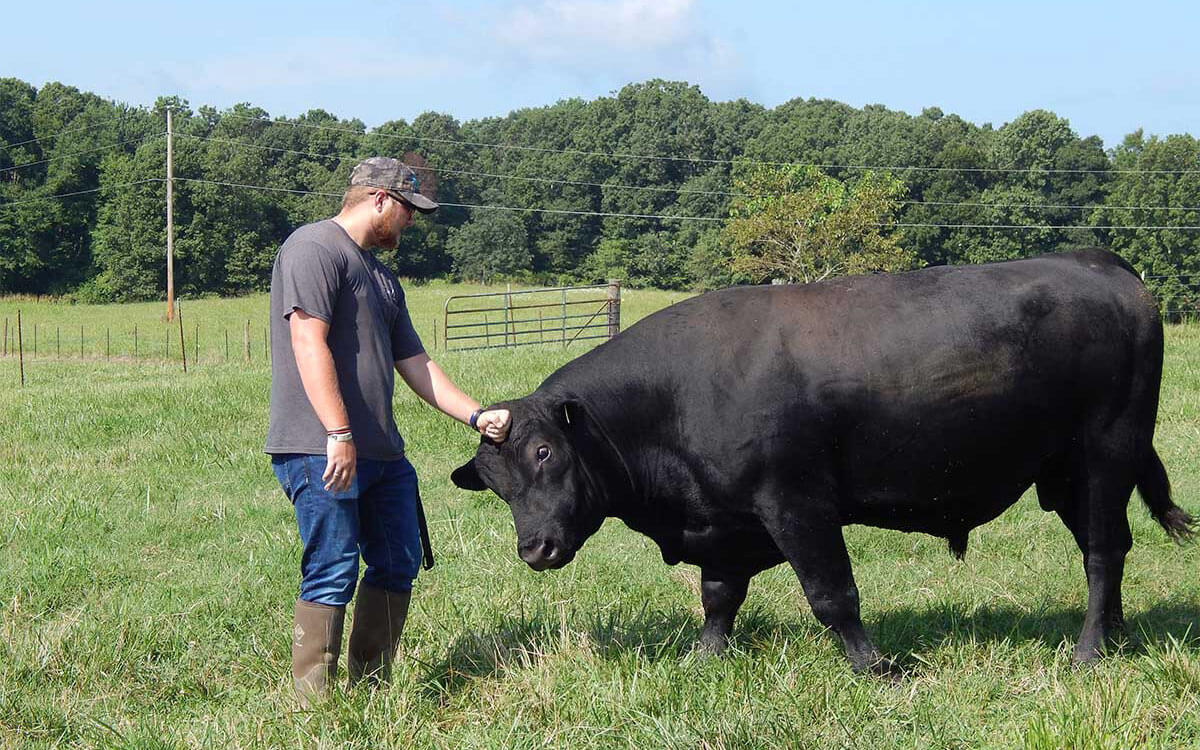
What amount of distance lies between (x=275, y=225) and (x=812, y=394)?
75441mm

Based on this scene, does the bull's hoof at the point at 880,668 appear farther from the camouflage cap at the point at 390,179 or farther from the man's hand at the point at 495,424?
the camouflage cap at the point at 390,179

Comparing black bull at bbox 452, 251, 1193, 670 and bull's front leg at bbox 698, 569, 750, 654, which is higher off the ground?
black bull at bbox 452, 251, 1193, 670

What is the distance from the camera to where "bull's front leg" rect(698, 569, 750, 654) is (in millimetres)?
5562

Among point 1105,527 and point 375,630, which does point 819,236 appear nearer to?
point 1105,527

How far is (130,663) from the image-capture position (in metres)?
5.22

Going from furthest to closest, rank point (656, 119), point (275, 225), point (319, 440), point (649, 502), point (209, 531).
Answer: point (656, 119) < point (275, 225) < point (209, 531) < point (649, 502) < point (319, 440)

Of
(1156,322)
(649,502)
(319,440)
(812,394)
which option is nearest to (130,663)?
(319,440)

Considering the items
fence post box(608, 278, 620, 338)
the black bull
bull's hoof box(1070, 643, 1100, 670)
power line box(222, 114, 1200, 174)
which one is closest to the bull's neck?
the black bull

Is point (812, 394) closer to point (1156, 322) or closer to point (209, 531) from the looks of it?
point (1156, 322)

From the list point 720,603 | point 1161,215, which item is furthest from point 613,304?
point 1161,215

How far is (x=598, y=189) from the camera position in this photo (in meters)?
93.8

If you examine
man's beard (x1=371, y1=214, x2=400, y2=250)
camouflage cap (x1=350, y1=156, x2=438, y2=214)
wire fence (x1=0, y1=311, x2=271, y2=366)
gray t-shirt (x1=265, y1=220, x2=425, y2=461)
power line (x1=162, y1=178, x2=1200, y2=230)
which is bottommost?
wire fence (x1=0, y1=311, x2=271, y2=366)

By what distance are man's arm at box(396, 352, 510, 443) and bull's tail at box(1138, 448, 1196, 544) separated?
3.47m

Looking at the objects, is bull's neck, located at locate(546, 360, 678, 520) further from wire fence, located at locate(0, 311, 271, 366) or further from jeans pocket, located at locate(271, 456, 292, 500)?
wire fence, located at locate(0, 311, 271, 366)
